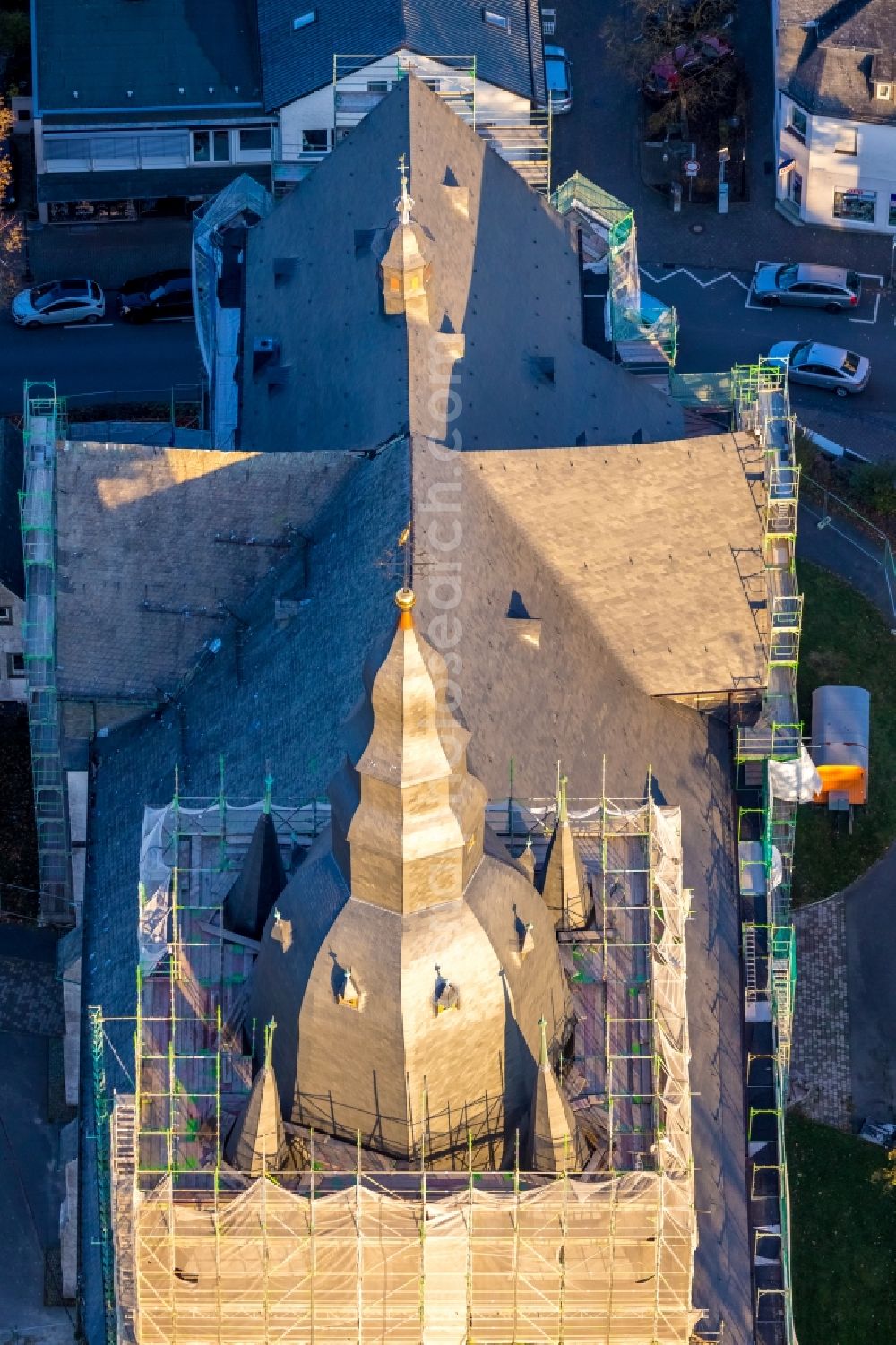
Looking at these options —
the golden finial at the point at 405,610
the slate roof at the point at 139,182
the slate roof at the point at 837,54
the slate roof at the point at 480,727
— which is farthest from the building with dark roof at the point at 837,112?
the golden finial at the point at 405,610

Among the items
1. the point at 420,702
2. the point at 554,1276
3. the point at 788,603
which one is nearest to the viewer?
the point at 420,702

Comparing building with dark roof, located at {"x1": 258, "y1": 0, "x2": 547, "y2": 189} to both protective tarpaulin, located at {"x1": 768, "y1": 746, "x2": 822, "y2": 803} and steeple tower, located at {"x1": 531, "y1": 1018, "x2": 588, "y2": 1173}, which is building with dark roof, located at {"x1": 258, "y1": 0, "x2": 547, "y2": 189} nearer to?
protective tarpaulin, located at {"x1": 768, "y1": 746, "x2": 822, "y2": 803}

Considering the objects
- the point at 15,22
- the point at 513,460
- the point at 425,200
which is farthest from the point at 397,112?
the point at 15,22

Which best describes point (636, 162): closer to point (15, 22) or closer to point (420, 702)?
point (15, 22)

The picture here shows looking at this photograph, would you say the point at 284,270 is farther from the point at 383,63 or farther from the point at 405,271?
the point at 383,63

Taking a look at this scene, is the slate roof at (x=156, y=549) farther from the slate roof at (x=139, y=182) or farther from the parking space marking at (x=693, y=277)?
the parking space marking at (x=693, y=277)

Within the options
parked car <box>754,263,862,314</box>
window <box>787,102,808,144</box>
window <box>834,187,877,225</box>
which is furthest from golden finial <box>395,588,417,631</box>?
window <box>834,187,877,225</box>
